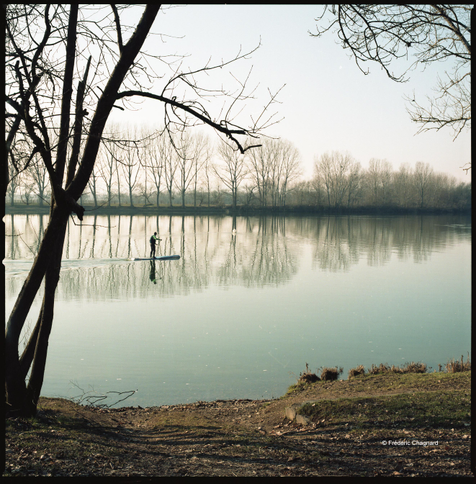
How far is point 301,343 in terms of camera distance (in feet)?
41.1

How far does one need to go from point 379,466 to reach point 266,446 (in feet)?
4.35

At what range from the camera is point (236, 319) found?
48.6ft

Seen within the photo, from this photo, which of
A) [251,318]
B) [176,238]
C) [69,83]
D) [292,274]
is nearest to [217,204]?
[176,238]

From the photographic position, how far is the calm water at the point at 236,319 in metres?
10.4

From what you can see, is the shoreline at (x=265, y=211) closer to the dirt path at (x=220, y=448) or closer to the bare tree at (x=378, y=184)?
the bare tree at (x=378, y=184)

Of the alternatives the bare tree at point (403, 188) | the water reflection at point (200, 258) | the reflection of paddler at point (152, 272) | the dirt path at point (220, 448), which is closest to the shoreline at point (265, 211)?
the bare tree at point (403, 188)

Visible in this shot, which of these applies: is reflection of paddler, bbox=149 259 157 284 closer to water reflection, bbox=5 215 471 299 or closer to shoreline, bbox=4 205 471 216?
water reflection, bbox=5 215 471 299

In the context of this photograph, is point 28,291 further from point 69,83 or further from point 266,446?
point 266,446

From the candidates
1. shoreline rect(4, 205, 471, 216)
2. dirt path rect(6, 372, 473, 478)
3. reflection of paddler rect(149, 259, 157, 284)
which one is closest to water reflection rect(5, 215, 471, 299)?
reflection of paddler rect(149, 259, 157, 284)

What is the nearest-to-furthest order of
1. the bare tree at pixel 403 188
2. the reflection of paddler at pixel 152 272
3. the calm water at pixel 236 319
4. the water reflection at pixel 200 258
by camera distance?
the calm water at pixel 236 319 → the water reflection at pixel 200 258 → the reflection of paddler at pixel 152 272 → the bare tree at pixel 403 188

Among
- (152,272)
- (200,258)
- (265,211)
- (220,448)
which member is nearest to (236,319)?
(220,448)

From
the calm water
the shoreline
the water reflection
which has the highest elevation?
the shoreline

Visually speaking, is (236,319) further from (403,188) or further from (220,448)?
(403,188)

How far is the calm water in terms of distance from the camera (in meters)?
10.4
